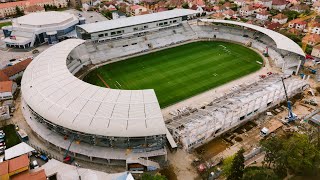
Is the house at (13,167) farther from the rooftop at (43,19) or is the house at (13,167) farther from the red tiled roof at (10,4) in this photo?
the red tiled roof at (10,4)

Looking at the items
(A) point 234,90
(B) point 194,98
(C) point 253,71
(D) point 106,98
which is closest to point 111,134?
(D) point 106,98

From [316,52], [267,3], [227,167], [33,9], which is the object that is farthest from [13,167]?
[267,3]

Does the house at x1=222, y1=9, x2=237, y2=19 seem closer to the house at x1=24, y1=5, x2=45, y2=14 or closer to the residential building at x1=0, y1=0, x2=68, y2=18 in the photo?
the residential building at x1=0, y1=0, x2=68, y2=18

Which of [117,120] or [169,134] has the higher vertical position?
[117,120]

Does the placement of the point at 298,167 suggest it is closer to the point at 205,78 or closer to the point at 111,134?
the point at 111,134

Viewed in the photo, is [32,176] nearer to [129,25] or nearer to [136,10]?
[129,25]
